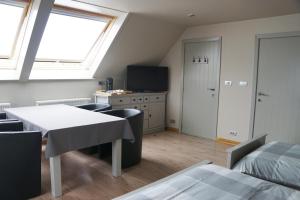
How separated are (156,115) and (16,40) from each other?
3147mm

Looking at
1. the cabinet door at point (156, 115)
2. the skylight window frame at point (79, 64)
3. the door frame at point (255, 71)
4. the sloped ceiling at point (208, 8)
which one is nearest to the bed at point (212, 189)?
the sloped ceiling at point (208, 8)

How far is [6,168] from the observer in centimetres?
248

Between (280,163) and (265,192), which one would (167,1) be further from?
(265,192)

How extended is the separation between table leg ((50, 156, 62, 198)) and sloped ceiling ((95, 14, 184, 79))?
2.65 metres

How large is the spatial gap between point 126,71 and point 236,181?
4.20 meters

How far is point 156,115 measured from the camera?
5664mm

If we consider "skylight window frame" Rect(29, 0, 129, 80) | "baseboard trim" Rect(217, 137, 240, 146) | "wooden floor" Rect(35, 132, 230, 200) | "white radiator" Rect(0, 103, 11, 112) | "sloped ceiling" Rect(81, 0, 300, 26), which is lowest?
"wooden floor" Rect(35, 132, 230, 200)

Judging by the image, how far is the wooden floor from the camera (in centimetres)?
288

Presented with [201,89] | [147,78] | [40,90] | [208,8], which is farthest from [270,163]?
[40,90]

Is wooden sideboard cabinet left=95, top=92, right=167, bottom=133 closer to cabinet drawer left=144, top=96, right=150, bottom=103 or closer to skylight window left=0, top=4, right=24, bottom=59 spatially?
cabinet drawer left=144, top=96, right=150, bottom=103

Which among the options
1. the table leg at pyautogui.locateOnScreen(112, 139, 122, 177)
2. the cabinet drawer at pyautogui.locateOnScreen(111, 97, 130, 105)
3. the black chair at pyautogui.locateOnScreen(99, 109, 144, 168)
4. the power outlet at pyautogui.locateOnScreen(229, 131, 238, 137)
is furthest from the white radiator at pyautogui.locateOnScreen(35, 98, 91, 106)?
the power outlet at pyautogui.locateOnScreen(229, 131, 238, 137)

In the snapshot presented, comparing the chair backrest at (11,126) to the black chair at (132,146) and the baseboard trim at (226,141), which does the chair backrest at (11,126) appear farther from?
the baseboard trim at (226,141)

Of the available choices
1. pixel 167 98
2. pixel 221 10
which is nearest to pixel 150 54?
pixel 167 98

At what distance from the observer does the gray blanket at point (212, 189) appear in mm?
1556
